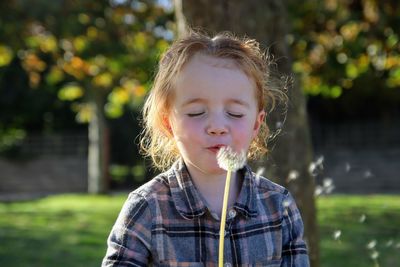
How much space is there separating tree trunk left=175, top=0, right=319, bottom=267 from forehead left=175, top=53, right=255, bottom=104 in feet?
6.60

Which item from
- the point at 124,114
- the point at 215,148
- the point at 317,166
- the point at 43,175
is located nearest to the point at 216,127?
the point at 215,148

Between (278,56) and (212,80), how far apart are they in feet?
7.32

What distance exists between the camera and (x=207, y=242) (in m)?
2.05

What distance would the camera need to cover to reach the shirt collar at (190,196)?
205 centimetres

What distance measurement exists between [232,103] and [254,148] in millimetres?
498

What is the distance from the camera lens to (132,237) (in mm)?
1991

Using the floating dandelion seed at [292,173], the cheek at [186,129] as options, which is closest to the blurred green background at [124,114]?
the floating dandelion seed at [292,173]

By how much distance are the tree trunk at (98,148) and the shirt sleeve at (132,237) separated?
15154mm

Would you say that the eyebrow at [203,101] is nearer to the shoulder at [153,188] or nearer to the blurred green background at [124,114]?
the shoulder at [153,188]

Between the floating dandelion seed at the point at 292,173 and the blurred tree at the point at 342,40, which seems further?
the blurred tree at the point at 342,40

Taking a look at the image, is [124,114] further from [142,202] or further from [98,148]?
[142,202]

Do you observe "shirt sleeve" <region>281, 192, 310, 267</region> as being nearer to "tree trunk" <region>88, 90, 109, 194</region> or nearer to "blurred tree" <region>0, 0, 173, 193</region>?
"blurred tree" <region>0, 0, 173, 193</region>

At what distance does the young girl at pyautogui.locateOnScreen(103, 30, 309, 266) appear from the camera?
1984 mm

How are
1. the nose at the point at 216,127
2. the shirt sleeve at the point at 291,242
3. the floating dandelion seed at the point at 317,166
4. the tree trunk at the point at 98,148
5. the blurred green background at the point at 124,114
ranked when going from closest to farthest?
1. the nose at the point at 216,127
2. the shirt sleeve at the point at 291,242
3. the floating dandelion seed at the point at 317,166
4. the blurred green background at the point at 124,114
5. the tree trunk at the point at 98,148
